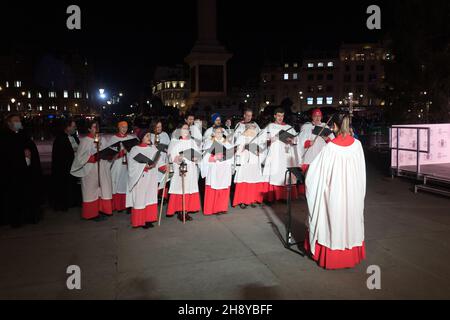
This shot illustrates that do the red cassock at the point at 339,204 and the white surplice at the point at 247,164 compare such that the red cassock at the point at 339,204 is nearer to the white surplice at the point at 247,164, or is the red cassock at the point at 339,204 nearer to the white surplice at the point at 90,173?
the white surplice at the point at 247,164

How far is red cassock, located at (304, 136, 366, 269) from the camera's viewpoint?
5.20 m

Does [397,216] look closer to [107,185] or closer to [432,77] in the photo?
[107,185]

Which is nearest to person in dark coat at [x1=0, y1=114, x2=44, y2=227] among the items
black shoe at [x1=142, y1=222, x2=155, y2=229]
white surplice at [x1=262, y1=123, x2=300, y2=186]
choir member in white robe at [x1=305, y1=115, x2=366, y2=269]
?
black shoe at [x1=142, y1=222, x2=155, y2=229]

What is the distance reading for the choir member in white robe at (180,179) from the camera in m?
7.89

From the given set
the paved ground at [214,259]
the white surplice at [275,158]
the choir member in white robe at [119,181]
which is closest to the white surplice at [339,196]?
the paved ground at [214,259]

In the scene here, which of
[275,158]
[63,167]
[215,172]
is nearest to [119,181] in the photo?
[63,167]

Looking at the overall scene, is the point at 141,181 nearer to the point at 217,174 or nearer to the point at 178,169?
the point at 178,169

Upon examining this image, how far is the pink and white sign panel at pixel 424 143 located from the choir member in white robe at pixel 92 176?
8.46 meters

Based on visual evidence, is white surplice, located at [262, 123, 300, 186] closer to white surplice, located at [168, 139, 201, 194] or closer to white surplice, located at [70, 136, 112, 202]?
white surplice, located at [168, 139, 201, 194]

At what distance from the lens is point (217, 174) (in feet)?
26.4

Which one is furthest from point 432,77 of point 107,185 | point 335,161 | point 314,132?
point 107,185

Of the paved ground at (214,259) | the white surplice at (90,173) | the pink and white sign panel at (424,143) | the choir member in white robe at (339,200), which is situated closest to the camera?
the paved ground at (214,259)
